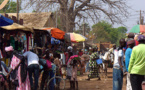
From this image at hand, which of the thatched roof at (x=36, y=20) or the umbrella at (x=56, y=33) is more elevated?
the thatched roof at (x=36, y=20)

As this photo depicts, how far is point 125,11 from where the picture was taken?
24375 millimetres

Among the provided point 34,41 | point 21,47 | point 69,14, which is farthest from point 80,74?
point 21,47

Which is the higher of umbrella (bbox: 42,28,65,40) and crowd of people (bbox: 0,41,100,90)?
umbrella (bbox: 42,28,65,40)

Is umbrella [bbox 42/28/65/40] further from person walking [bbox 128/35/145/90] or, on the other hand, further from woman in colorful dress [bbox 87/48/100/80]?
person walking [bbox 128/35/145/90]

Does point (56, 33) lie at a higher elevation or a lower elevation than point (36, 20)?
lower

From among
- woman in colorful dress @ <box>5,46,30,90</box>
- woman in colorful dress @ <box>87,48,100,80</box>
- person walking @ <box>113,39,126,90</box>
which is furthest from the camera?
woman in colorful dress @ <box>87,48,100,80</box>

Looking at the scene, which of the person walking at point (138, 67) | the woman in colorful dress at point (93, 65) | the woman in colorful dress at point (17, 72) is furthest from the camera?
the woman in colorful dress at point (93, 65)

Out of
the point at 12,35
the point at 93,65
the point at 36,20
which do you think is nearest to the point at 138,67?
the point at 12,35

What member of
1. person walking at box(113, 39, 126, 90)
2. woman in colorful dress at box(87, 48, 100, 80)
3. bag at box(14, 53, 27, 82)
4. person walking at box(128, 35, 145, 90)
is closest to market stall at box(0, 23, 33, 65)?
bag at box(14, 53, 27, 82)

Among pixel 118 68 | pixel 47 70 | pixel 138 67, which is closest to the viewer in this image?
pixel 138 67

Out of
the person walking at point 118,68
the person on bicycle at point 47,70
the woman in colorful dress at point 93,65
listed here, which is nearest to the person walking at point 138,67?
the person walking at point 118,68

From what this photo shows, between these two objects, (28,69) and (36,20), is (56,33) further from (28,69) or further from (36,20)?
(36,20)

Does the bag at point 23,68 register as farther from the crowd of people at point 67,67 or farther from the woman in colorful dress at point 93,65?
the woman in colorful dress at point 93,65

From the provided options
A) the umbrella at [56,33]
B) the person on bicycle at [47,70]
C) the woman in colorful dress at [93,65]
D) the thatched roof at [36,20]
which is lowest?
the woman in colorful dress at [93,65]
